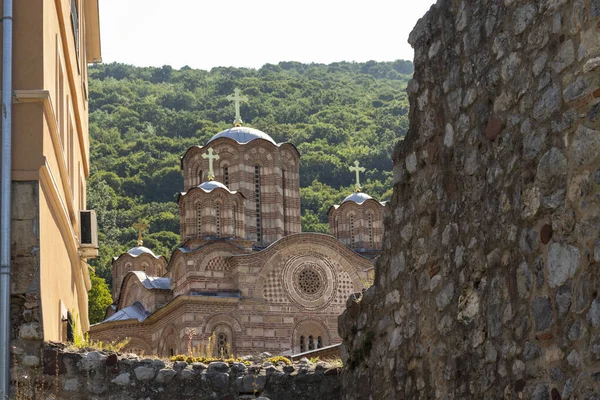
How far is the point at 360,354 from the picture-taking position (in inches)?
281

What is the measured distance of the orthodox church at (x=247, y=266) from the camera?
34688mm

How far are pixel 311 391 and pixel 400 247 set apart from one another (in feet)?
6.60

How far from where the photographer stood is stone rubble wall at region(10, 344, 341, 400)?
775 centimetres

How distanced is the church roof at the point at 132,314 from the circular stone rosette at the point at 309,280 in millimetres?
5117

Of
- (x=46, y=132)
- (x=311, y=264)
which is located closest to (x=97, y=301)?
(x=311, y=264)

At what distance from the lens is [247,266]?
35.3 metres

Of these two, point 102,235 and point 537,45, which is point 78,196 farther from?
point 102,235

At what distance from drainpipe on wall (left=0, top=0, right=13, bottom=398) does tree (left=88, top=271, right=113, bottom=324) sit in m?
43.4

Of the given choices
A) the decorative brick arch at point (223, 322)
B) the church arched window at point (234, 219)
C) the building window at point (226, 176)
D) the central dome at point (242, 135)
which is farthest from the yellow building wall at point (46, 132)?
the central dome at point (242, 135)

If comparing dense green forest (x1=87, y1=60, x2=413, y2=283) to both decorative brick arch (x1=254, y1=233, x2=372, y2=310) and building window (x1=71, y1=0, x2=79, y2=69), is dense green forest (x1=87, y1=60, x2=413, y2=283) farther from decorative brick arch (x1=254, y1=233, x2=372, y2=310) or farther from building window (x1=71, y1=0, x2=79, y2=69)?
building window (x1=71, y1=0, x2=79, y2=69)

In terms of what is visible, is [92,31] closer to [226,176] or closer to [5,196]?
[5,196]

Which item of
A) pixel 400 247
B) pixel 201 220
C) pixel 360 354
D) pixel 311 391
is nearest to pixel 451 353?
pixel 400 247

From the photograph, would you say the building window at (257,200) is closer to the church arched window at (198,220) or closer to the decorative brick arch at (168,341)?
the church arched window at (198,220)

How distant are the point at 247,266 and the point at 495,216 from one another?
99.1 feet
